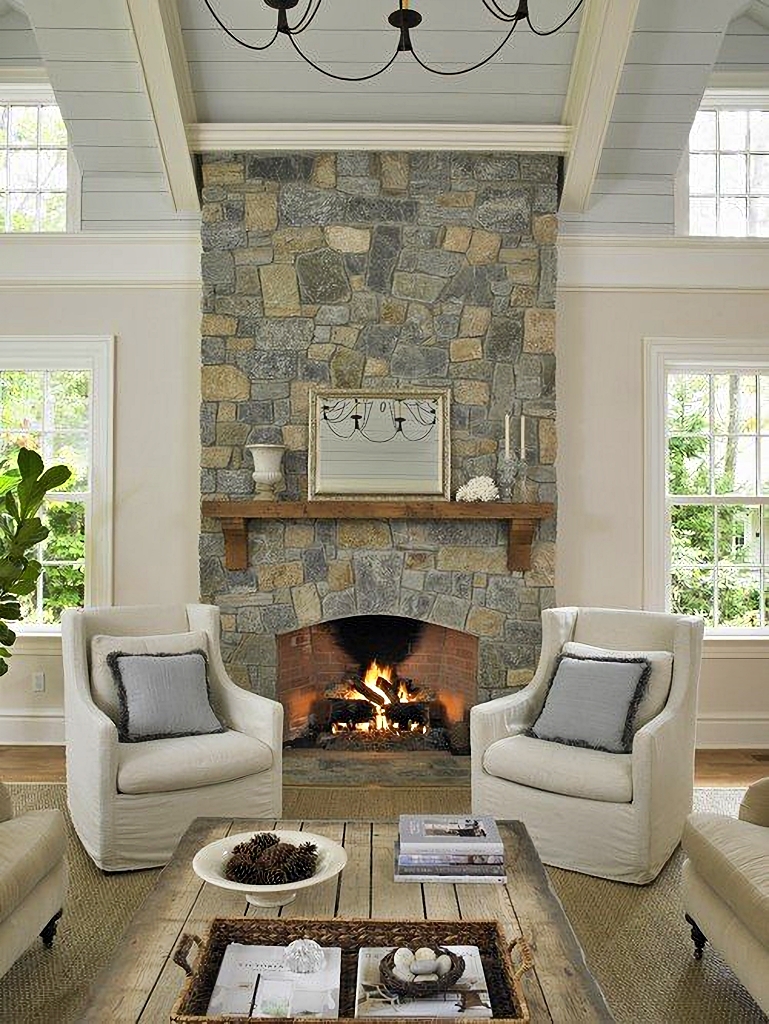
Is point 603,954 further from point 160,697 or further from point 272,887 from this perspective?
point 160,697

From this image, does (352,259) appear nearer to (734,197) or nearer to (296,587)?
(296,587)

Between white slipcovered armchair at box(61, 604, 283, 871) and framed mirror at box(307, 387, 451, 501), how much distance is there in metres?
A: 1.41

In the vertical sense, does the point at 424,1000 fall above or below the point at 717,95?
below

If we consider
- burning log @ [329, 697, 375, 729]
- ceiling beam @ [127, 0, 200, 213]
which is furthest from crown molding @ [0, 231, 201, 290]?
burning log @ [329, 697, 375, 729]

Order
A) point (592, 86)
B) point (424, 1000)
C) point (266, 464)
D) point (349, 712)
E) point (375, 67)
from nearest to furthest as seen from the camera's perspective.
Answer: point (424, 1000)
point (592, 86)
point (375, 67)
point (266, 464)
point (349, 712)

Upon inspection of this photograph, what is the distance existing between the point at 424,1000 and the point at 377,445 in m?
3.54

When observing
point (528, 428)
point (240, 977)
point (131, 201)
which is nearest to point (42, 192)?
point (131, 201)

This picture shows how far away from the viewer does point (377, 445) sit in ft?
17.0

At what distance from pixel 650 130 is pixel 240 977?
4474 mm

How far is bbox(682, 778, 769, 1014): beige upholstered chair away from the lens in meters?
2.45

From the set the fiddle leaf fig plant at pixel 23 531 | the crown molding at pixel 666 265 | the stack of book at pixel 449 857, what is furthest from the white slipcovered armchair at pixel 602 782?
the fiddle leaf fig plant at pixel 23 531

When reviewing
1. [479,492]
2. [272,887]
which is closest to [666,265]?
[479,492]

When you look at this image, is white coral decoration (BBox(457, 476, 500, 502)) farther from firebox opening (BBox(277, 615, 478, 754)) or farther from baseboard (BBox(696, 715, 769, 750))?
baseboard (BBox(696, 715, 769, 750))

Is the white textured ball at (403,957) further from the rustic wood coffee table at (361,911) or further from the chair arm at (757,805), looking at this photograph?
the chair arm at (757,805)
